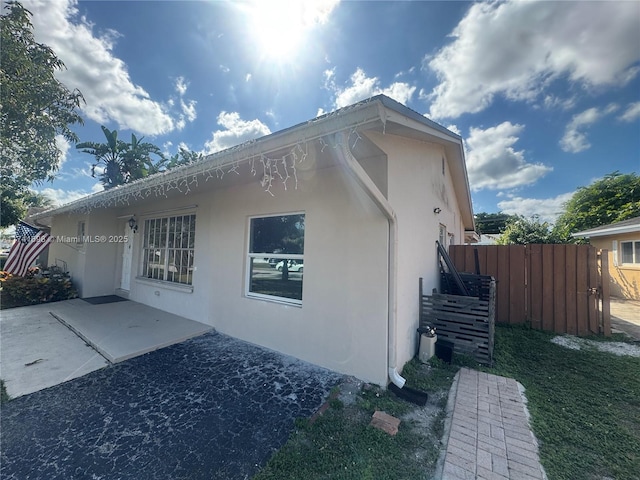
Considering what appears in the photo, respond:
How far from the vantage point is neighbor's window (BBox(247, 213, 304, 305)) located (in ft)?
14.5

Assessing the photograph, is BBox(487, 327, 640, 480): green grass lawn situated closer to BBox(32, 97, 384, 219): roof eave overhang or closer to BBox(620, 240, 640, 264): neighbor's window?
BBox(32, 97, 384, 219): roof eave overhang

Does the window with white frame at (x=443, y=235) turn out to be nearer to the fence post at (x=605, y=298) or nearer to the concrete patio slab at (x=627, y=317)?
the fence post at (x=605, y=298)

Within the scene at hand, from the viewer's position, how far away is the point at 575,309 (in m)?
5.60

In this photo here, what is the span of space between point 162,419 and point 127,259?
26.7ft

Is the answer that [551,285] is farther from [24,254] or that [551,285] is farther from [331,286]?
[24,254]

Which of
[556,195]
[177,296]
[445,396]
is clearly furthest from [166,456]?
[556,195]

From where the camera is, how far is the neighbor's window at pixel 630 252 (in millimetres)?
10344

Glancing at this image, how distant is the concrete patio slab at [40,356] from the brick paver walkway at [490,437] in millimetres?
4942

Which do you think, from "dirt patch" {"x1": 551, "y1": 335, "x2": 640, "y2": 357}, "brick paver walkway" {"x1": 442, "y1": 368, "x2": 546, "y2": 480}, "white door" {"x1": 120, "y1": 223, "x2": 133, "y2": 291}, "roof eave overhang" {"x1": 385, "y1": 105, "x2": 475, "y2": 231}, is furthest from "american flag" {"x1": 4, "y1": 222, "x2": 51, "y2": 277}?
"dirt patch" {"x1": 551, "y1": 335, "x2": 640, "y2": 357}

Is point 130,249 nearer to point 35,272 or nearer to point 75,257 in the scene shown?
point 75,257

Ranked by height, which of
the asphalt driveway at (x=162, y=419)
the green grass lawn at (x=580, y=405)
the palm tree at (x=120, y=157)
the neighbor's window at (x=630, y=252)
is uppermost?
the palm tree at (x=120, y=157)

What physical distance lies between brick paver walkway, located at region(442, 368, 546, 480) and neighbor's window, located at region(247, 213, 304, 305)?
8.73ft

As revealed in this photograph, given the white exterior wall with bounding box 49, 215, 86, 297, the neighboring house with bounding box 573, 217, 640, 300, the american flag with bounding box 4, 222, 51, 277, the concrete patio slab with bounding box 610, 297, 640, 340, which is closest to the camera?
the concrete patio slab with bounding box 610, 297, 640, 340

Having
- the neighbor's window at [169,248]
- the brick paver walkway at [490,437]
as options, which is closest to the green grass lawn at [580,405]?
the brick paver walkway at [490,437]
